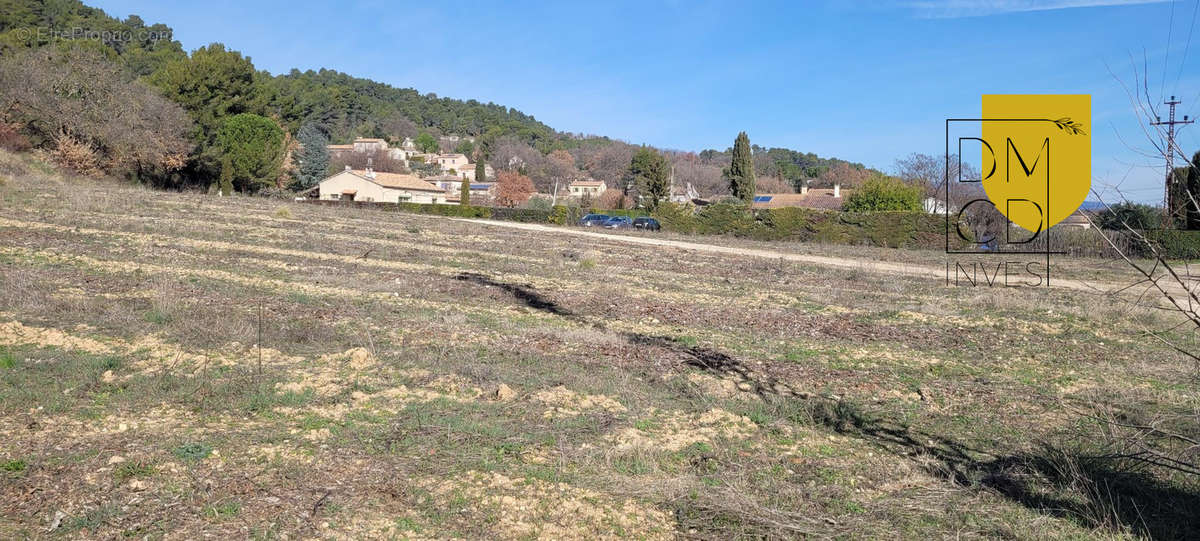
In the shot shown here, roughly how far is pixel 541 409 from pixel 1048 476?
4.12 metres

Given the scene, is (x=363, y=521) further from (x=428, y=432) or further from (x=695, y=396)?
(x=695, y=396)

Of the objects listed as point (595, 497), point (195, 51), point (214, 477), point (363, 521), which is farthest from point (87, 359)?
point (195, 51)

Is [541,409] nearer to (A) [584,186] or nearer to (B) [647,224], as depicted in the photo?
(B) [647,224]

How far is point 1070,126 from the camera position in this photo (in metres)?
11.6

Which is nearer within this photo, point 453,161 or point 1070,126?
point 1070,126

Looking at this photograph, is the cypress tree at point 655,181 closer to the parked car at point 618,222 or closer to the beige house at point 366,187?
the parked car at point 618,222

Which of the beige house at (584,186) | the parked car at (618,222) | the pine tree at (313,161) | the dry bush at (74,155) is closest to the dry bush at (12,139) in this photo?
the dry bush at (74,155)

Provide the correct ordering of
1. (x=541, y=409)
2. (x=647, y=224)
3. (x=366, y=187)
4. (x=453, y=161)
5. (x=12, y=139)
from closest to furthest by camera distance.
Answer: (x=541, y=409), (x=12, y=139), (x=647, y=224), (x=366, y=187), (x=453, y=161)

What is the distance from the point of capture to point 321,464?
17.0ft

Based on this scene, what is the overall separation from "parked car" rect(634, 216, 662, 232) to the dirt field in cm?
2983

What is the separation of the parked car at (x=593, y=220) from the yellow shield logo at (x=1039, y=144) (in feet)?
101

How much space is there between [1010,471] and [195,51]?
56.5m

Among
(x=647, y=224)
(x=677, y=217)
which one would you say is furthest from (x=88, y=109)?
(x=677, y=217)

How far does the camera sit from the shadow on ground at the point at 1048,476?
4.69 meters
